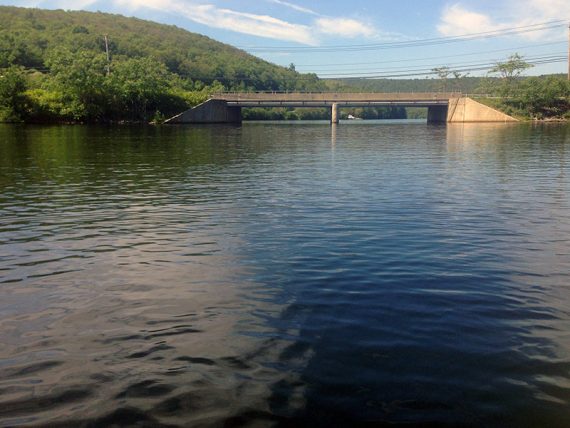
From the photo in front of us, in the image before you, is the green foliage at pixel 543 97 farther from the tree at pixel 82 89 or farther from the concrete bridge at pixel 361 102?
the tree at pixel 82 89

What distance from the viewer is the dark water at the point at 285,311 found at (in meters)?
7.05

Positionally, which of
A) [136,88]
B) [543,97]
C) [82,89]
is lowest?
[82,89]

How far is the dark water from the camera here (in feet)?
23.1

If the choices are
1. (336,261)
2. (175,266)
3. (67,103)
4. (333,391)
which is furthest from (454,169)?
(67,103)

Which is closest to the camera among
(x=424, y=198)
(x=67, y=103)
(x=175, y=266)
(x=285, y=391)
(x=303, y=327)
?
(x=285, y=391)

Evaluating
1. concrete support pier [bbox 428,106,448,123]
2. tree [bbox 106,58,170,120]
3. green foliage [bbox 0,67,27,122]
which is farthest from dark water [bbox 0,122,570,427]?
concrete support pier [bbox 428,106,448,123]

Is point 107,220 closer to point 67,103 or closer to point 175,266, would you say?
point 175,266

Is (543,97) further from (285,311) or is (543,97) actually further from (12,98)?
(285,311)

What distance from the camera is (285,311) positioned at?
1038 centimetres

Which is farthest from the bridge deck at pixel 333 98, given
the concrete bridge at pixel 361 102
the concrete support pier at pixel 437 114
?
the concrete support pier at pixel 437 114

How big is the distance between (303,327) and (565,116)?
6635 inches

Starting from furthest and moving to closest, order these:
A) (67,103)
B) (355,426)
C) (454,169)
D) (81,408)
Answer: (67,103)
(454,169)
(81,408)
(355,426)

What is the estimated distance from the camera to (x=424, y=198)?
23.8 m

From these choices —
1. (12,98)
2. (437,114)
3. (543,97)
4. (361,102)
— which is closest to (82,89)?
(12,98)
